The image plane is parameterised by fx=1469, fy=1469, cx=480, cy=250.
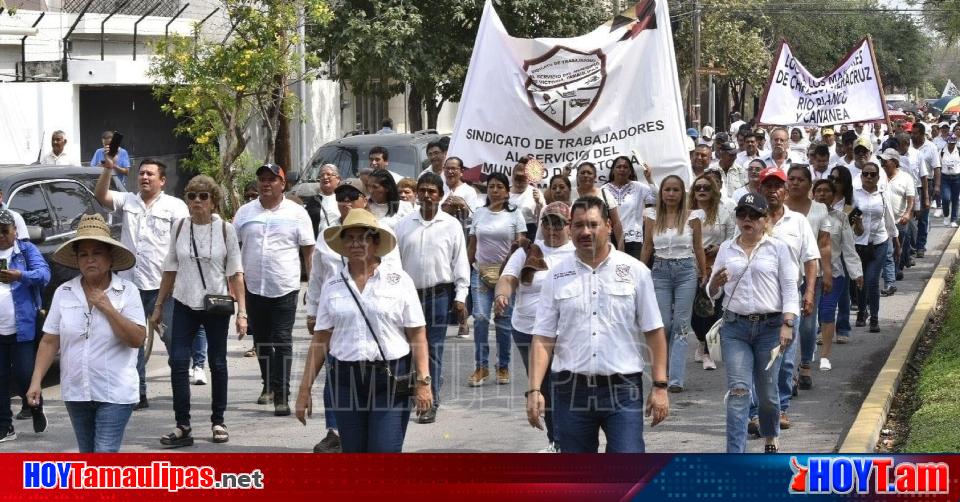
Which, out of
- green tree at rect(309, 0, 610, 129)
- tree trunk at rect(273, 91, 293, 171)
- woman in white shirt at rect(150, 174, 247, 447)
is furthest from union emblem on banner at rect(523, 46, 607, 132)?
green tree at rect(309, 0, 610, 129)

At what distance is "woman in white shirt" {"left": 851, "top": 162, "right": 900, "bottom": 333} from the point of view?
13.7 meters

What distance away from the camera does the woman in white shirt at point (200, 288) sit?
31.0 ft

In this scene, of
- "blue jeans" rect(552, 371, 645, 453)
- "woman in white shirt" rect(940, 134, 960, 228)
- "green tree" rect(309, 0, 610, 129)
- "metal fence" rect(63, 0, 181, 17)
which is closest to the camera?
"blue jeans" rect(552, 371, 645, 453)

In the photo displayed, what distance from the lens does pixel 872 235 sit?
45.0ft

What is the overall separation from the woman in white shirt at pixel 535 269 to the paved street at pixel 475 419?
0.81 metres

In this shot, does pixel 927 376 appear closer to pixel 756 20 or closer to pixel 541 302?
pixel 541 302

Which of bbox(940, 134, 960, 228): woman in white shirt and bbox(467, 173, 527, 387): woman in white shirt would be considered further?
bbox(940, 134, 960, 228): woman in white shirt

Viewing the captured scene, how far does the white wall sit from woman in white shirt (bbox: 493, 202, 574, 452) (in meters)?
13.8

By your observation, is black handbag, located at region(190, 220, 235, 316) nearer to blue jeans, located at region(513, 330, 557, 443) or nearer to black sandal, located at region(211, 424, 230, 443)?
black sandal, located at region(211, 424, 230, 443)

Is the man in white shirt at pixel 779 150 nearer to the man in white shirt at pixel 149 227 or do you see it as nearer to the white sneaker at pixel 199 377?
the white sneaker at pixel 199 377

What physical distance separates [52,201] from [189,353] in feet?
9.01

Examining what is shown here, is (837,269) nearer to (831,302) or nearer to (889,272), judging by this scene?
(831,302)

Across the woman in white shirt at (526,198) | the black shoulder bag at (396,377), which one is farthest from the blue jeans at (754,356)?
the woman in white shirt at (526,198)

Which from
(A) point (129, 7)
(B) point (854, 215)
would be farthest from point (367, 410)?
(A) point (129, 7)
